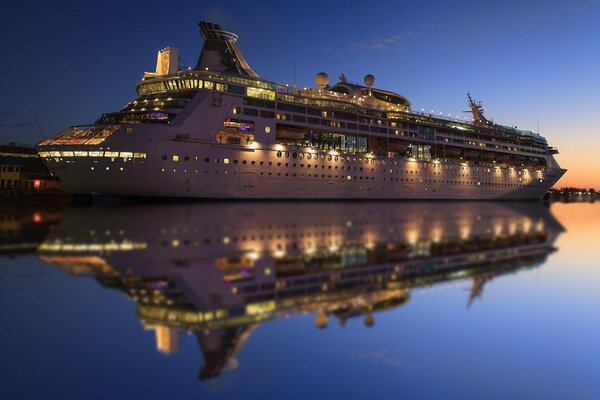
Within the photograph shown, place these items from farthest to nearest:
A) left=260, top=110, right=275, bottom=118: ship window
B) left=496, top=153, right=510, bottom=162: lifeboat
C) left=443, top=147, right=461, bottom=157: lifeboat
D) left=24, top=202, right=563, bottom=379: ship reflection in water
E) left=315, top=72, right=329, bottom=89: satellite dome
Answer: left=496, top=153, right=510, bottom=162: lifeboat, left=443, top=147, right=461, bottom=157: lifeboat, left=315, top=72, right=329, bottom=89: satellite dome, left=260, top=110, right=275, bottom=118: ship window, left=24, top=202, right=563, bottom=379: ship reflection in water

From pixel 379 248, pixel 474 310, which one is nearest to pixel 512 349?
pixel 474 310

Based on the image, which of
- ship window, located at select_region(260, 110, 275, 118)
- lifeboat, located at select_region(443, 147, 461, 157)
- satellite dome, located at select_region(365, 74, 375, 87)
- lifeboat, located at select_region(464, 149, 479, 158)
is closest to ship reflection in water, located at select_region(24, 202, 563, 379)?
ship window, located at select_region(260, 110, 275, 118)

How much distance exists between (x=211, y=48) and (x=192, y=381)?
151ft

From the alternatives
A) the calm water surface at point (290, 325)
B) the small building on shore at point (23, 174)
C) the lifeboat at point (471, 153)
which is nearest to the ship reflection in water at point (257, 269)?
the calm water surface at point (290, 325)

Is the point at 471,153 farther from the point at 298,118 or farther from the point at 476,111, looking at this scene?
the point at 298,118

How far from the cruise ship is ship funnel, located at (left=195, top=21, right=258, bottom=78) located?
117 millimetres

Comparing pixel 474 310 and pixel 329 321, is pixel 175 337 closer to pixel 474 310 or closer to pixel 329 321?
pixel 329 321

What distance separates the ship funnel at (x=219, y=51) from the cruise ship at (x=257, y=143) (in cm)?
12

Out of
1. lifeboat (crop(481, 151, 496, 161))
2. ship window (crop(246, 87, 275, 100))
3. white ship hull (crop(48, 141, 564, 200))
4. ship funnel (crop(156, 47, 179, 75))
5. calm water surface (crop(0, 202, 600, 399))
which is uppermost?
ship funnel (crop(156, 47, 179, 75))

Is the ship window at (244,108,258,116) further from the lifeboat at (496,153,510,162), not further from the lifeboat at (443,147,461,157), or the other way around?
the lifeboat at (496,153,510,162)

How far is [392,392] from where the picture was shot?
390cm

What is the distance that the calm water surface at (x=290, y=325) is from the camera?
3.95m

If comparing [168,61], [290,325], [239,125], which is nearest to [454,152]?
[239,125]

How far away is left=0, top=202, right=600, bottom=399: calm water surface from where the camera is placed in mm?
3951
